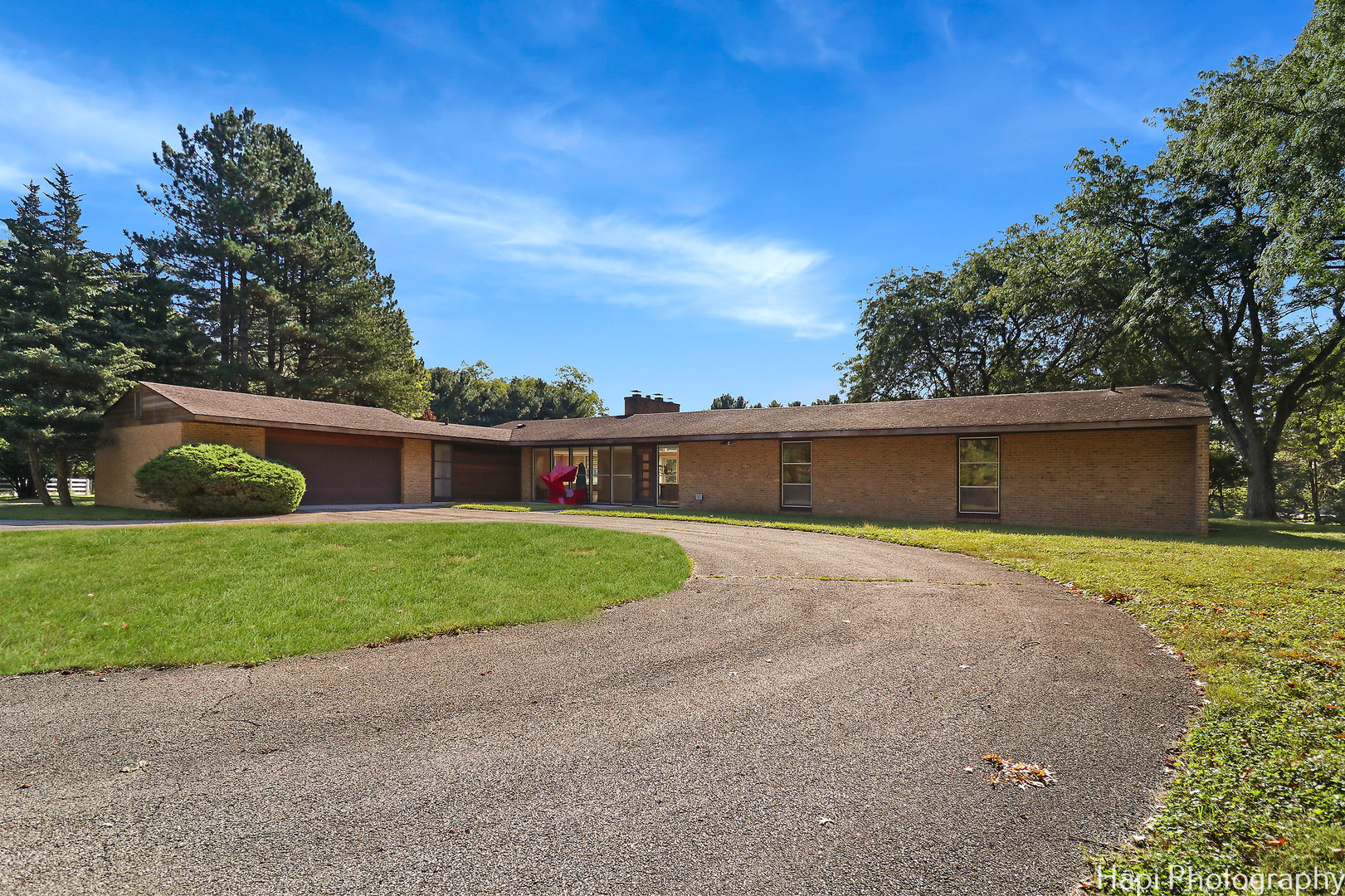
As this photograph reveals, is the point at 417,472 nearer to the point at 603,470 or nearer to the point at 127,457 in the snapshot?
the point at 603,470

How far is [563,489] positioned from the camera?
2358cm

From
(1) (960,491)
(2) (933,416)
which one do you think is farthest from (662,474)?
(1) (960,491)

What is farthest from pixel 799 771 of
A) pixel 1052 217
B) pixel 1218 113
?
pixel 1052 217

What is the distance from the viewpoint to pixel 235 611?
20.6 ft

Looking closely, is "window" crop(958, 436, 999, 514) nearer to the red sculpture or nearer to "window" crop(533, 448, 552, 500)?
the red sculpture

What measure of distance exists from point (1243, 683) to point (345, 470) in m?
22.3

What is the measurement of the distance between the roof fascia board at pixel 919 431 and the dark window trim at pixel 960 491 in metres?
0.53

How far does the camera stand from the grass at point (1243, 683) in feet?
8.37

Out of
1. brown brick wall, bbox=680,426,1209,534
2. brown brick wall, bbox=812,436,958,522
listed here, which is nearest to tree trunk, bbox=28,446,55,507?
brown brick wall, bbox=680,426,1209,534

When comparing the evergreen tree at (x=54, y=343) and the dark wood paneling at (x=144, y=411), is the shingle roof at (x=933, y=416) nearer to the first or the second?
the dark wood paneling at (x=144, y=411)

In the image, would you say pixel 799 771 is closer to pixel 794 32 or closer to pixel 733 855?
pixel 733 855

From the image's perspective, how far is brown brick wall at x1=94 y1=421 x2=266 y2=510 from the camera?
17484mm

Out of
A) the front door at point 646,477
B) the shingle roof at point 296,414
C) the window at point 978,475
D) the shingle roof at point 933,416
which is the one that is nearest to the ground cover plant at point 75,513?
the shingle roof at point 296,414

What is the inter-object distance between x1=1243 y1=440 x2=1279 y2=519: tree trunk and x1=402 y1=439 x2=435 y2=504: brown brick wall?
28.1m
